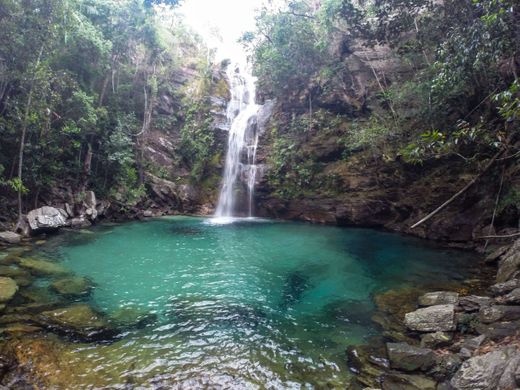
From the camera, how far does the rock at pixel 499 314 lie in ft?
18.9

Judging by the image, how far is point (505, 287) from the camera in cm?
727

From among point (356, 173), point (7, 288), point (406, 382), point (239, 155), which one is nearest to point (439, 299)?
point (406, 382)

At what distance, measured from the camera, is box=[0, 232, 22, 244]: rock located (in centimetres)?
1244

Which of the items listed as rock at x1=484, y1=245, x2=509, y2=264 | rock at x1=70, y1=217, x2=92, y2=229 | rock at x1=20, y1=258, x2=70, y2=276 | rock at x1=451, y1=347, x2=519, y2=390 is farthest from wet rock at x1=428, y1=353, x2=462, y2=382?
rock at x1=70, y1=217, x2=92, y2=229

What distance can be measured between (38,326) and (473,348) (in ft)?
25.5

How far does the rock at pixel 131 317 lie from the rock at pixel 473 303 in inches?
258

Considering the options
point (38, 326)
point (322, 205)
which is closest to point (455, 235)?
point (322, 205)

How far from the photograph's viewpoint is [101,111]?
1969 centimetres

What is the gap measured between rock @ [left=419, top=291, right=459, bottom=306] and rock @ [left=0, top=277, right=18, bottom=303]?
947 cm

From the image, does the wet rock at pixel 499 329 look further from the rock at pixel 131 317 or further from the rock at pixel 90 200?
the rock at pixel 90 200

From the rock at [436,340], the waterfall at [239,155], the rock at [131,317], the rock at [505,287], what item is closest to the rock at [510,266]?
the rock at [505,287]

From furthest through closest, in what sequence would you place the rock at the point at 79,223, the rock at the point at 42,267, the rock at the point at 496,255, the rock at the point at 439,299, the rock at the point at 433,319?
1. the rock at the point at 79,223
2. the rock at the point at 496,255
3. the rock at the point at 42,267
4. the rock at the point at 439,299
5. the rock at the point at 433,319

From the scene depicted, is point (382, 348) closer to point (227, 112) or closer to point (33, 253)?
point (33, 253)

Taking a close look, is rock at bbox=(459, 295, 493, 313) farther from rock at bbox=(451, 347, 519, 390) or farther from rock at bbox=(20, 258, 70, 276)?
rock at bbox=(20, 258, 70, 276)
